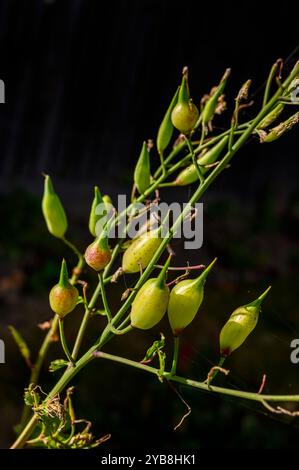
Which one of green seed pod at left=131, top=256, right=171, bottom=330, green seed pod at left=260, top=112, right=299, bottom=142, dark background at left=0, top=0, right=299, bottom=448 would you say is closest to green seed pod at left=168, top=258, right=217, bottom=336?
green seed pod at left=131, top=256, right=171, bottom=330

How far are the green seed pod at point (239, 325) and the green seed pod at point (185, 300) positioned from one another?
32mm

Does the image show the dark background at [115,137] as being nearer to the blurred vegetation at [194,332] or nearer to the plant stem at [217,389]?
the blurred vegetation at [194,332]

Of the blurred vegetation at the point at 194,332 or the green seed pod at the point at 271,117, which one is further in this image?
the blurred vegetation at the point at 194,332

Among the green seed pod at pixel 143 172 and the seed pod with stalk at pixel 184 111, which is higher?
the seed pod with stalk at pixel 184 111

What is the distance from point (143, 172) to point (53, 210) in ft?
0.31

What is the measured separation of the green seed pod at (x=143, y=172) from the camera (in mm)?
585

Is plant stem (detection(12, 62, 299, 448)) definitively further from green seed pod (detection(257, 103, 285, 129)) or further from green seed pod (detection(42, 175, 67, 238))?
green seed pod (detection(42, 175, 67, 238))

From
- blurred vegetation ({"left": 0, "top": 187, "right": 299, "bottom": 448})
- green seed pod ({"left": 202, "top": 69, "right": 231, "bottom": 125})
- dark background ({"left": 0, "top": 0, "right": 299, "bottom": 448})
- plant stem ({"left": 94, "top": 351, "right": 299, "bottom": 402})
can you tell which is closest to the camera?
plant stem ({"left": 94, "top": 351, "right": 299, "bottom": 402})

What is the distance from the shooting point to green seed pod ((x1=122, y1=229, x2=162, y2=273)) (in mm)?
514

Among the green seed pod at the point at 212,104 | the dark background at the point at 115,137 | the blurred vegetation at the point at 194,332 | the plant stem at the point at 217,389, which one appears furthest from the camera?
the dark background at the point at 115,137

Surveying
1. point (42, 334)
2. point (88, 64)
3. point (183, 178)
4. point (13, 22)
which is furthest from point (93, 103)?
point (183, 178)

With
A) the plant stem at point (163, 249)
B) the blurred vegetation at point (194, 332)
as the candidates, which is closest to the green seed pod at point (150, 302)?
the plant stem at point (163, 249)

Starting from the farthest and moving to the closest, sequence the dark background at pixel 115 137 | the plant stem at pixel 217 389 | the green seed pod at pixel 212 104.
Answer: the dark background at pixel 115 137, the green seed pod at pixel 212 104, the plant stem at pixel 217 389

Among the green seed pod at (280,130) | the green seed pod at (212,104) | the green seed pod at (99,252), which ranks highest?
the green seed pod at (212,104)
